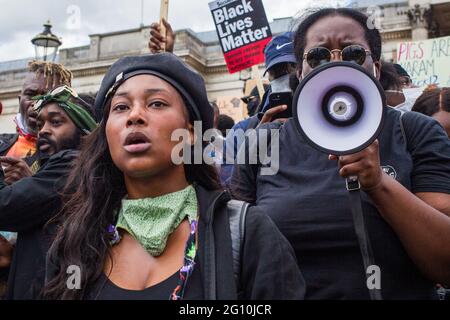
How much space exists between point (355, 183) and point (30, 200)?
1.46m

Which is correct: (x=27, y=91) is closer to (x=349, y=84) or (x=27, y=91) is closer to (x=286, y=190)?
(x=286, y=190)

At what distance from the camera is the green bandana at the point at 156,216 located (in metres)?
1.77

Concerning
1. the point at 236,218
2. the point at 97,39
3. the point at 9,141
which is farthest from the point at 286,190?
the point at 97,39

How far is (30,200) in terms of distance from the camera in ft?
7.95

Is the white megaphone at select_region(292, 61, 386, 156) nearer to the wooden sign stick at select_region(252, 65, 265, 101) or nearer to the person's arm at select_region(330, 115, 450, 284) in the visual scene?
the person's arm at select_region(330, 115, 450, 284)

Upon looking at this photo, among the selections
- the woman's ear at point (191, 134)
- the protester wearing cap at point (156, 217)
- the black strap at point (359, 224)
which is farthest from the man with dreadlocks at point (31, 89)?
the black strap at point (359, 224)

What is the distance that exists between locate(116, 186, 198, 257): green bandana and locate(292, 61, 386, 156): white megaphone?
0.48 m

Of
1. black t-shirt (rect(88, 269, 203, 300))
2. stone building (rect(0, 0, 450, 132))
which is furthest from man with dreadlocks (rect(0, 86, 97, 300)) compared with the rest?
stone building (rect(0, 0, 450, 132))

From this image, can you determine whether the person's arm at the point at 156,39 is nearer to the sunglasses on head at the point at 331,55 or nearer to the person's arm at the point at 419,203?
the sunglasses on head at the point at 331,55

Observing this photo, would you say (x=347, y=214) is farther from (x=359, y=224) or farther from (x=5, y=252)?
(x=5, y=252)

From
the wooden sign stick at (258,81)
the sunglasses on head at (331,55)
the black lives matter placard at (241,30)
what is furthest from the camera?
the black lives matter placard at (241,30)

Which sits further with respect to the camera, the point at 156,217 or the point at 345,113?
the point at 156,217

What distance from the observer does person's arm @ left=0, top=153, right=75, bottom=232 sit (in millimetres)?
2387

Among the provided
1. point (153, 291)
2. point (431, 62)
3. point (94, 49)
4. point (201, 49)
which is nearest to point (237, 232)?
point (153, 291)
